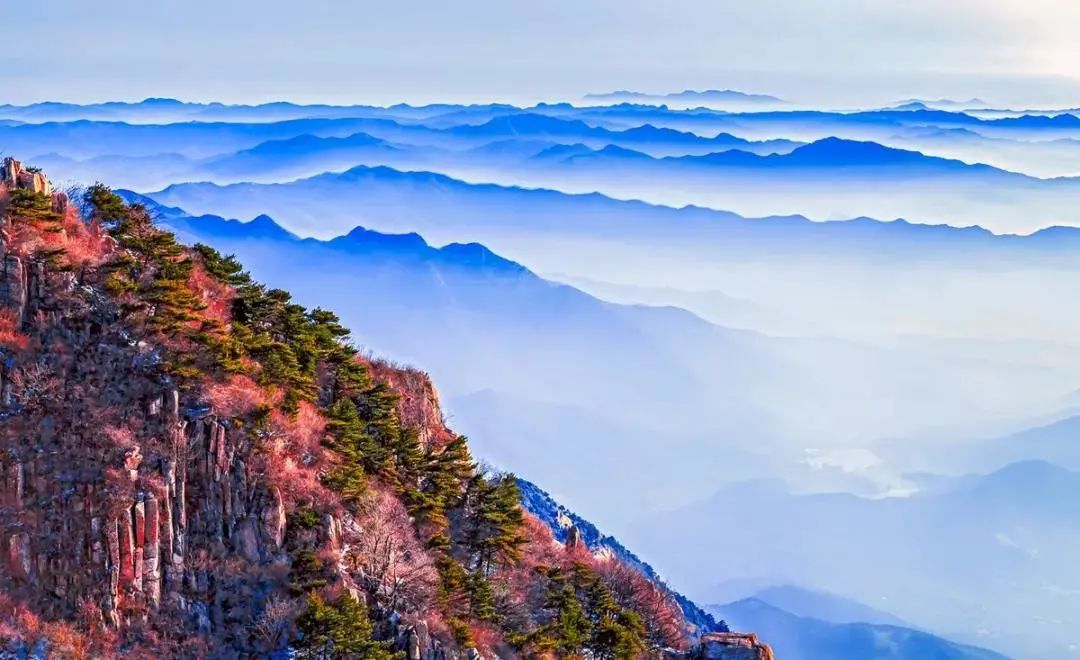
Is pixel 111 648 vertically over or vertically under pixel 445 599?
under

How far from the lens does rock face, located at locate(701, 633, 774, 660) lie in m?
49.5

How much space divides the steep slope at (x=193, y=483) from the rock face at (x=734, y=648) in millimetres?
4763

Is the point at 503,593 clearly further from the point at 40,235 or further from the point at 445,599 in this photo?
the point at 40,235

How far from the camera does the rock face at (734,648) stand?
4953 centimetres

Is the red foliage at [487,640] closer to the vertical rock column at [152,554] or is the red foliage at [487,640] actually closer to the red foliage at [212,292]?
the vertical rock column at [152,554]

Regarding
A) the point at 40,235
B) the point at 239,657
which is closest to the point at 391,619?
the point at 239,657

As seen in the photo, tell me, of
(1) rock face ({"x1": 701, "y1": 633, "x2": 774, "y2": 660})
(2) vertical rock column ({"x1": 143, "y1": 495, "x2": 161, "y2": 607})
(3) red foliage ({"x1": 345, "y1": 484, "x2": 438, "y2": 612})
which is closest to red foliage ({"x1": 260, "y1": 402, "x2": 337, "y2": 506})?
(3) red foliage ({"x1": 345, "y1": 484, "x2": 438, "y2": 612})

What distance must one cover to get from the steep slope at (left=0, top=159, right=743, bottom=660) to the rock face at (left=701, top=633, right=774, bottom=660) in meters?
4.76

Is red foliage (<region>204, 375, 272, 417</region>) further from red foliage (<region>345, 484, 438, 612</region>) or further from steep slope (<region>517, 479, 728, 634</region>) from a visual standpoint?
steep slope (<region>517, 479, 728, 634</region>)

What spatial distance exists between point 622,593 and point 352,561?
20009 mm

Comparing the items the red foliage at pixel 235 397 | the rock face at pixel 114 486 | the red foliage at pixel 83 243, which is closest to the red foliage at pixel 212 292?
the red foliage at pixel 83 243

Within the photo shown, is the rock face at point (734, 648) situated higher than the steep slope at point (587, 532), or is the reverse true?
the steep slope at point (587, 532)

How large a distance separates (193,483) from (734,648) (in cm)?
2563

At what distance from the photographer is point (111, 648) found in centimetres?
3591
